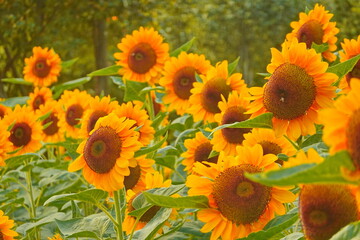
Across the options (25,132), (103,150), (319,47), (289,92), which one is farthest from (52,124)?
(289,92)

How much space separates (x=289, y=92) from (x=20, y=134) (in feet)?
5.48

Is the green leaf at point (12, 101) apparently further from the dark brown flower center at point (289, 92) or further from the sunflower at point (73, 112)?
the dark brown flower center at point (289, 92)

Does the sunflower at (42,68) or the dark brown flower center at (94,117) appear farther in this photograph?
the sunflower at (42,68)

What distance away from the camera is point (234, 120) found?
210 cm

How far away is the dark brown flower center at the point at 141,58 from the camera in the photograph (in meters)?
3.02

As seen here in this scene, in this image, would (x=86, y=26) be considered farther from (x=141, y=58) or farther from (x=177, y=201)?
(x=177, y=201)

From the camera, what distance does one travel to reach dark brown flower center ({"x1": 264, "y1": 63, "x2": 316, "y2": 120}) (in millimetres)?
1606

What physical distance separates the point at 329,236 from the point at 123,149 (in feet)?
2.35

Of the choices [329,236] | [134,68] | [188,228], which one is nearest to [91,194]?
[188,228]

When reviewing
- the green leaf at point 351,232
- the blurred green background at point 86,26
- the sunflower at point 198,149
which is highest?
the blurred green background at point 86,26

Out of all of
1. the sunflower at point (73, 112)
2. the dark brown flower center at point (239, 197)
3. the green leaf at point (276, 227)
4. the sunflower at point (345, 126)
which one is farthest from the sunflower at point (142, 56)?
the sunflower at point (345, 126)

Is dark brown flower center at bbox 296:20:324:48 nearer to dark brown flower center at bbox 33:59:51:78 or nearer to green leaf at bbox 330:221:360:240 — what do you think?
green leaf at bbox 330:221:360:240

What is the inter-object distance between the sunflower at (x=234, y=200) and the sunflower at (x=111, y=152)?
0.23m

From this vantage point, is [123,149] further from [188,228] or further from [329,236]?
[329,236]
